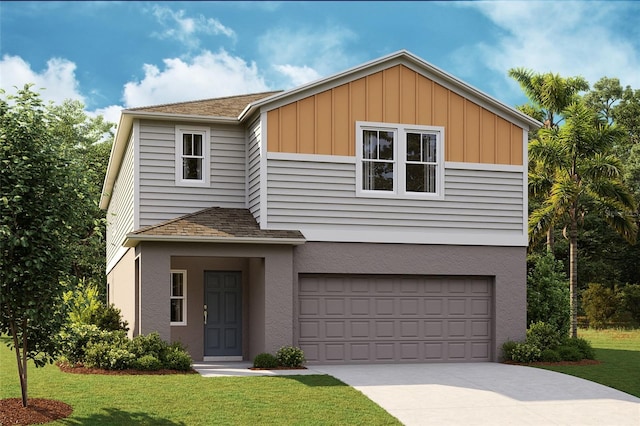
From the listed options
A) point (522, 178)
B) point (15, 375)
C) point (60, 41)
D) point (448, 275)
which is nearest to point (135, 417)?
point (15, 375)

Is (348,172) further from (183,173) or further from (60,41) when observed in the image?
(60,41)

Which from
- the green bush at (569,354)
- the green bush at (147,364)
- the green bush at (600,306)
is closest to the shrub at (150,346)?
the green bush at (147,364)

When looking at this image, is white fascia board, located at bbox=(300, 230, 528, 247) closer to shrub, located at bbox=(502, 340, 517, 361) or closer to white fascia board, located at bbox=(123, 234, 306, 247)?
white fascia board, located at bbox=(123, 234, 306, 247)

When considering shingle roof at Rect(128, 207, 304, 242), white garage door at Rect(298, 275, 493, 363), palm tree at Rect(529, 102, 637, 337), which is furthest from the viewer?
palm tree at Rect(529, 102, 637, 337)

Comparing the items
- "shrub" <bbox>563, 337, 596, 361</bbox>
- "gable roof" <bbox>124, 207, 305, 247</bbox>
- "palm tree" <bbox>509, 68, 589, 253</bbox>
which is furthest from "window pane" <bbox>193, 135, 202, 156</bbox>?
"palm tree" <bbox>509, 68, 589, 253</bbox>

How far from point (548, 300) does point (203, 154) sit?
9.89 m

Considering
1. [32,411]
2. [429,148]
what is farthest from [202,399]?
[429,148]

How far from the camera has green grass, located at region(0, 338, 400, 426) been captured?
39.8 ft

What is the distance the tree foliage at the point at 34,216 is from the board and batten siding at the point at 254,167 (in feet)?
23.1

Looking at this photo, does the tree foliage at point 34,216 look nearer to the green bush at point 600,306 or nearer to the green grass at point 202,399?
the green grass at point 202,399

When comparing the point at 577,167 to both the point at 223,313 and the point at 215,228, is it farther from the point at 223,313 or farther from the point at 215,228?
the point at 215,228

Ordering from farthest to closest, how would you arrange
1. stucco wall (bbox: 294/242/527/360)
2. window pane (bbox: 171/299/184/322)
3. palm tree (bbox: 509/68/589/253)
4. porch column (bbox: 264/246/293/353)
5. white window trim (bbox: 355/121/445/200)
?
1. palm tree (bbox: 509/68/589/253)
2. window pane (bbox: 171/299/184/322)
3. white window trim (bbox: 355/121/445/200)
4. stucco wall (bbox: 294/242/527/360)
5. porch column (bbox: 264/246/293/353)

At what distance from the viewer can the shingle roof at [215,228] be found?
17547 millimetres

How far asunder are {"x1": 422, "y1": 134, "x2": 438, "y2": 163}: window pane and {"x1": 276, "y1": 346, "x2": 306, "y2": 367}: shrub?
5643 mm
